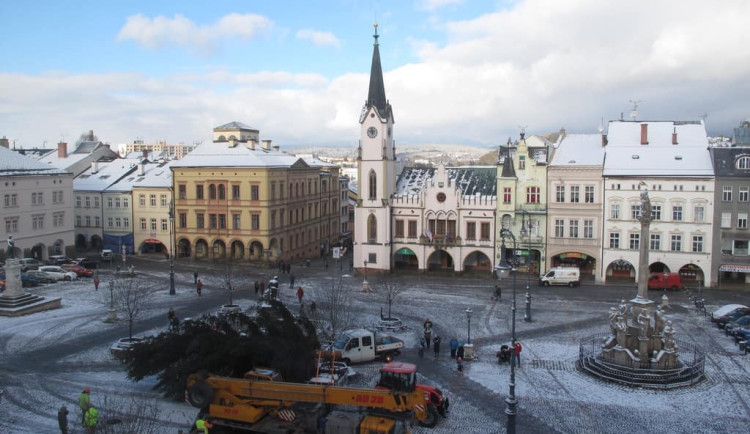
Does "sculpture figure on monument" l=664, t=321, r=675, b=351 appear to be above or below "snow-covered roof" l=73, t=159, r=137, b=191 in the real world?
below

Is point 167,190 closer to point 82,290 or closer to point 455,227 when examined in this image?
point 82,290

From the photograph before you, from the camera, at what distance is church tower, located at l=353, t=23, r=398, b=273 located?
56.6 meters

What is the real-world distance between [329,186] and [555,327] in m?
41.7

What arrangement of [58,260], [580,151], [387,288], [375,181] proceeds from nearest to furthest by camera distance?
[387,288], [580,151], [375,181], [58,260]

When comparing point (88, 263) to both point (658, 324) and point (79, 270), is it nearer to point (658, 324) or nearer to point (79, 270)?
point (79, 270)

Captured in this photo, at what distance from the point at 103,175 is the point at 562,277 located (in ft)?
160

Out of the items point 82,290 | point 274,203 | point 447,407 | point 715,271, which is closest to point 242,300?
point 82,290

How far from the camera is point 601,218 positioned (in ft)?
173

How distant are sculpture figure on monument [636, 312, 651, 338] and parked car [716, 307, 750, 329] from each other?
10472mm

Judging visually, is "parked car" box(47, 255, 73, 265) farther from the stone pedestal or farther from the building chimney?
the building chimney

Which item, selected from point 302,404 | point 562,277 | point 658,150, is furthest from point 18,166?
point 658,150

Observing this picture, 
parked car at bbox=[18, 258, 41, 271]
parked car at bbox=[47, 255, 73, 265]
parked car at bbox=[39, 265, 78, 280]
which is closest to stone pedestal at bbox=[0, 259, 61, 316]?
parked car at bbox=[39, 265, 78, 280]

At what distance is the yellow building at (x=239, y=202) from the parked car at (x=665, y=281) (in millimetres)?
31482

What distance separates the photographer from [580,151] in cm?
5472
